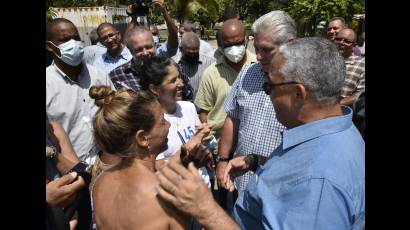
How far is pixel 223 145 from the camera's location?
3.39m

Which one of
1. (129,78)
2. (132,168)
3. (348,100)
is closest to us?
(132,168)

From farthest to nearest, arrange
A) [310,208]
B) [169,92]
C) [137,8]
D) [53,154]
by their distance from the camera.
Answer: [137,8] < [169,92] < [53,154] < [310,208]

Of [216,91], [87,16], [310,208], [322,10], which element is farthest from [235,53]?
[87,16]

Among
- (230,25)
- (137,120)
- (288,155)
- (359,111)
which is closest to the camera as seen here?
(288,155)

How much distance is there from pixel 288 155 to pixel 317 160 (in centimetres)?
15

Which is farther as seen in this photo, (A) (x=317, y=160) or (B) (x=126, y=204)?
(B) (x=126, y=204)

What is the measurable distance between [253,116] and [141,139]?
120cm

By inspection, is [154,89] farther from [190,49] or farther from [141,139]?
[190,49]

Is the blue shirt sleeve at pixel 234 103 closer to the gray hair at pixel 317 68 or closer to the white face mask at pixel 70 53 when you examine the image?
the white face mask at pixel 70 53

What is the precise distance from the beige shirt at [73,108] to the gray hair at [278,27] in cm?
150
